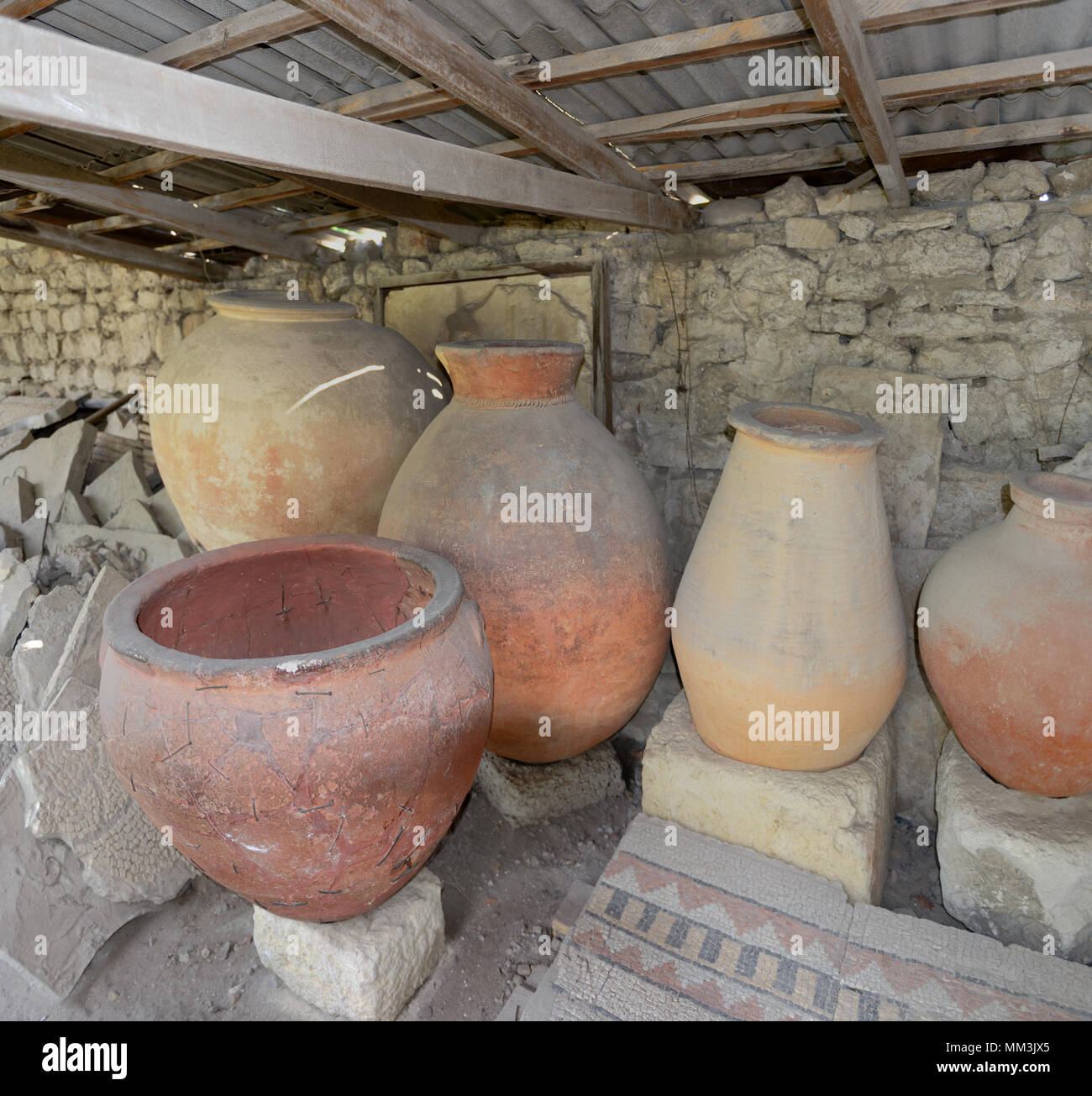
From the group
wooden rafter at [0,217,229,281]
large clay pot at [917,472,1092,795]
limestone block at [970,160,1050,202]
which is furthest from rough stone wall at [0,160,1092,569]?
wooden rafter at [0,217,229,281]

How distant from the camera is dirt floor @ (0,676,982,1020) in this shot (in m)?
2.13

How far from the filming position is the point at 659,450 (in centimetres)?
368

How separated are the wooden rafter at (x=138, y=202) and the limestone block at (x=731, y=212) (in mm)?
2368

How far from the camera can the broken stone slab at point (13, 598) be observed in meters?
3.19

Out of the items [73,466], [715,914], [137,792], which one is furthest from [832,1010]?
[73,466]

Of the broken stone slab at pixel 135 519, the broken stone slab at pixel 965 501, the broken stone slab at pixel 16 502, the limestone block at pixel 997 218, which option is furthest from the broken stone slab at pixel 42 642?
the limestone block at pixel 997 218

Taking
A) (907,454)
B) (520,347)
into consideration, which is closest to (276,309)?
(520,347)

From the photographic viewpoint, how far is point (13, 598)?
336cm

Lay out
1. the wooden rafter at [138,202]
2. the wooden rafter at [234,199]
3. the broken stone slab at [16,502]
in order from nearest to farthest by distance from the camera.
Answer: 1. the wooden rafter at [138,202]
2. the wooden rafter at [234,199]
3. the broken stone slab at [16,502]

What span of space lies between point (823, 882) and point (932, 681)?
0.69 meters

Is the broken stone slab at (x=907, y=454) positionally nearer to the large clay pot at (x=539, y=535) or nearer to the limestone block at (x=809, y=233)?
the limestone block at (x=809, y=233)

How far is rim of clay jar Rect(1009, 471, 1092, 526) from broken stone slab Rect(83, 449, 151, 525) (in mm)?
4198

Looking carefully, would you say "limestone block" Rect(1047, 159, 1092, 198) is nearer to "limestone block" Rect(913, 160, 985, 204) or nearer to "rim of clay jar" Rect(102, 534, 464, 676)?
"limestone block" Rect(913, 160, 985, 204)

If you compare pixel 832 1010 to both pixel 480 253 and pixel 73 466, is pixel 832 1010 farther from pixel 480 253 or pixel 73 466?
pixel 73 466
